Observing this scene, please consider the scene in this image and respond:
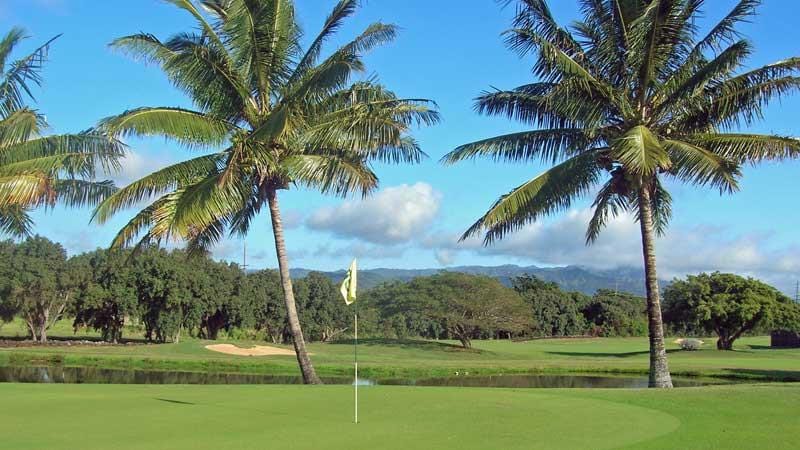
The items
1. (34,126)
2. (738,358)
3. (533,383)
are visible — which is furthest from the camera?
(738,358)

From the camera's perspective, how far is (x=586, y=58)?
21.3 metres

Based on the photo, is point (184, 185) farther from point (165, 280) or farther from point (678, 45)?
point (165, 280)

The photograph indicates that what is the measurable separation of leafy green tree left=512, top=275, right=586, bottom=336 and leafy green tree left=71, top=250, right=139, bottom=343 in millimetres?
42894

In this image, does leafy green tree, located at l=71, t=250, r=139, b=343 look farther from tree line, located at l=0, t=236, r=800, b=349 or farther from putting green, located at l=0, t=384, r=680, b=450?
putting green, located at l=0, t=384, r=680, b=450

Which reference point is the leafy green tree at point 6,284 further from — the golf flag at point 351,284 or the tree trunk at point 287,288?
the golf flag at point 351,284

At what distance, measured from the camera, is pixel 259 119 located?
21.5 metres

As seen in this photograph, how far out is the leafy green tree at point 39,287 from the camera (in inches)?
2088

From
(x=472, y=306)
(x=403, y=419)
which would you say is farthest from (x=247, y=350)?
(x=403, y=419)

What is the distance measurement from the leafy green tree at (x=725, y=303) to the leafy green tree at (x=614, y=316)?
35596 mm

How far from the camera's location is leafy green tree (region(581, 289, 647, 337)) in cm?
8956

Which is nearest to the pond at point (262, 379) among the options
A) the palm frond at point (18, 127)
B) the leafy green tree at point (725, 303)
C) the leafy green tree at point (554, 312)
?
the palm frond at point (18, 127)

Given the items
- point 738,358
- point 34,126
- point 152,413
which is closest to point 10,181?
point 34,126

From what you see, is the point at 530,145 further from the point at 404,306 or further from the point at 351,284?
the point at 404,306

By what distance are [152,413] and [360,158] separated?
1099 centimetres
